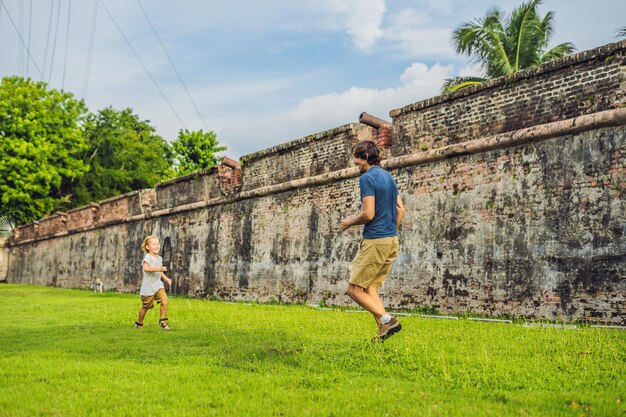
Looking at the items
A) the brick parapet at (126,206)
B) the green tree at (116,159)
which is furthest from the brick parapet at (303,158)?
the green tree at (116,159)

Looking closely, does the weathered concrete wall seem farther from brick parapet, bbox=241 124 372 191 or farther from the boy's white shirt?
the boy's white shirt

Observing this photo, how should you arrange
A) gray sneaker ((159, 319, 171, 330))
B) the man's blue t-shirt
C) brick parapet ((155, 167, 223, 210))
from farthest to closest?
1. brick parapet ((155, 167, 223, 210))
2. gray sneaker ((159, 319, 171, 330))
3. the man's blue t-shirt

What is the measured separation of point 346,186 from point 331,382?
7779 millimetres

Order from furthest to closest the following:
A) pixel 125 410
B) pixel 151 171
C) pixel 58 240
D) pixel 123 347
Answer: pixel 151 171
pixel 58 240
pixel 123 347
pixel 125 410

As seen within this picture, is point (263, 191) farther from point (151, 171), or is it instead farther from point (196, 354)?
point (151, 171)

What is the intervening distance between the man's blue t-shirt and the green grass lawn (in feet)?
3.09

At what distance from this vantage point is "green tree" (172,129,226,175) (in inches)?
1622

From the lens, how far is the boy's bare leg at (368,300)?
502cm

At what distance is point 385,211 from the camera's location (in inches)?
203

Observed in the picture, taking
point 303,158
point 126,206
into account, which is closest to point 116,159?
point 126,206

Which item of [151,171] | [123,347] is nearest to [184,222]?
[123,347]

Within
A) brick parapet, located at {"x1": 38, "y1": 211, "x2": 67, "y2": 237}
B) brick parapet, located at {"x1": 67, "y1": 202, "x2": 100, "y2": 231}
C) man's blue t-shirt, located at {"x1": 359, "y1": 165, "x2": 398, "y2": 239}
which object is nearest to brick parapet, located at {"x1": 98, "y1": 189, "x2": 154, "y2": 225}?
brick parapet, located at {"x1": 67, "y1": 202, "x2": 100, "y2": 231}

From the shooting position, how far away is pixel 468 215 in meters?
8.91

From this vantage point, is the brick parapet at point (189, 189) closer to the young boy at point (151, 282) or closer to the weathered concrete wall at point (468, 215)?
the weathered concrete wall at point (468, 215)
